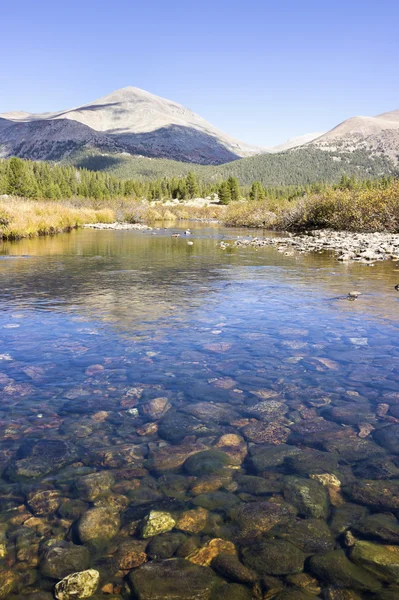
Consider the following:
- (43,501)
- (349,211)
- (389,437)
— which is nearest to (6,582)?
(43,501)

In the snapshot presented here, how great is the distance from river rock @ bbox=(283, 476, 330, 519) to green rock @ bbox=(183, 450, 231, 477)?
77cm

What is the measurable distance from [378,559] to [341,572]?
0.37 meters

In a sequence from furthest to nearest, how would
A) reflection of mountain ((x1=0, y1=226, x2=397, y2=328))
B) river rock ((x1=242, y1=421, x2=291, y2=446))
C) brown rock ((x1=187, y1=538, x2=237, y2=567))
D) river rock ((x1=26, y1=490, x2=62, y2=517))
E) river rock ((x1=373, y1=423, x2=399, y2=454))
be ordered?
reflection of mountain ((x1=0, y1=226, x2=397, y2=328))
river rock ((x1=242, y1=421, x2=291, y2=446))
river rock ((x1=373, y1=423, x2=399, y2=454))
river rock ((x1=26, y1=490, x2=62, y2=517))
brown rock ((x1=187, y1=538, x2=237, y2=567))

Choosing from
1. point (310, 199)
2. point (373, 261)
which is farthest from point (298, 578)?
point (310, 199)

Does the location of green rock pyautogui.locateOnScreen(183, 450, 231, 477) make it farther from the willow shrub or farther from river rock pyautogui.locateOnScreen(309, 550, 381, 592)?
the willow shrub

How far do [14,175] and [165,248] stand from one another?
73.9 m

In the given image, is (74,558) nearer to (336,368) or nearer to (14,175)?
(336,368)

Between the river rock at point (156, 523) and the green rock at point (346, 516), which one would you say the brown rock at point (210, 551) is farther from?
the green rock at point (346, 516)

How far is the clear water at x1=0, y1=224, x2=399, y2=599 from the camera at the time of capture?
4.00m

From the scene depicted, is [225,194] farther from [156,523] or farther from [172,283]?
[156,523]

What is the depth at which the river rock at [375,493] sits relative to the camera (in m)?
4.47

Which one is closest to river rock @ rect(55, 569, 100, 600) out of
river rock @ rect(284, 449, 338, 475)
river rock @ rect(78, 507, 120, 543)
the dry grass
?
river rock @ rect(78, 507, 120, 543)

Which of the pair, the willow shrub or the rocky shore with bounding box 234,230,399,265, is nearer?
the rocky shore with bounding box 234,230,399,265

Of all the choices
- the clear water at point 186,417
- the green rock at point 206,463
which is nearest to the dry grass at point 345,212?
the clear water at point 186,417
